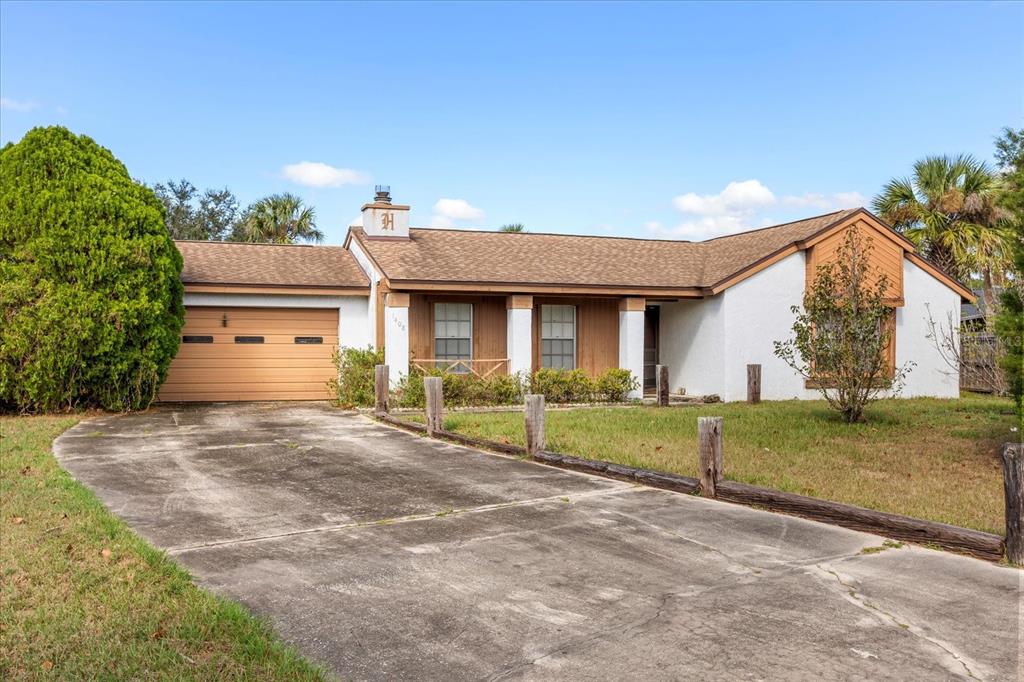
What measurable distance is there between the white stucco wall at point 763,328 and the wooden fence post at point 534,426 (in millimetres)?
9269

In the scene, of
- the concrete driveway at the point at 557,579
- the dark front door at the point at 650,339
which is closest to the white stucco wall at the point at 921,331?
the dark front door at the point at 650,339

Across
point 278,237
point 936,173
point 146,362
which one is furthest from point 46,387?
point 936,173

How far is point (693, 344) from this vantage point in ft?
65.2

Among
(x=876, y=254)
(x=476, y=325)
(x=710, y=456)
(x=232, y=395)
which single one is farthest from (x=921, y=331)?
(x=232, y=395)

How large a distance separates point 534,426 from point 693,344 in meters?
10.3

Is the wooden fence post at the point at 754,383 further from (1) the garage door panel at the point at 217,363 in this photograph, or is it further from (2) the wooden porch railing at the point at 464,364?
(1) the garage door panel at the point at 217,363

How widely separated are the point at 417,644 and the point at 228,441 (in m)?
8.74

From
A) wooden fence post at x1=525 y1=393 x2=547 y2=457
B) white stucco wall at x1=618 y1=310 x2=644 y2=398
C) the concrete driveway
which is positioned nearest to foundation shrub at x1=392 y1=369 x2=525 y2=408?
white stucco wall at x1=618 y1=310 x2=644 y2=398

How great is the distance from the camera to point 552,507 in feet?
24.8

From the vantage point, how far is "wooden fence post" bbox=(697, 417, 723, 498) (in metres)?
8.11

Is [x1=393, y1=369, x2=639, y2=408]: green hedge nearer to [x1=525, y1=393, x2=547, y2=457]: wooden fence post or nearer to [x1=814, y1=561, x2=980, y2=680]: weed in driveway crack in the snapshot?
[x1=525, y1=393, x2=547, y2=457]: wooden fence post

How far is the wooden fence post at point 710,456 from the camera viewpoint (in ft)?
26.6

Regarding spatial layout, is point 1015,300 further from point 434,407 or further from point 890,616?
point 434,407

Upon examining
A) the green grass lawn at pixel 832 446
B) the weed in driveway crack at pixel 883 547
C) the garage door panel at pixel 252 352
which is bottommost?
the weed in driveway crack at pixel 883 547
